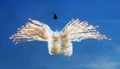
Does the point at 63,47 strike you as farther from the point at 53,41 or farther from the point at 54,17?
the point at 54,17

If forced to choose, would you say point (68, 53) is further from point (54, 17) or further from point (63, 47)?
point (54, 17)

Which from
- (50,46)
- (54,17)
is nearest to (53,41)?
(50,46)

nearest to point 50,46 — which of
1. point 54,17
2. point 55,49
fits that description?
point 55,49

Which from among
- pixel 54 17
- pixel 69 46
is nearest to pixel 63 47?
pixel 69 46

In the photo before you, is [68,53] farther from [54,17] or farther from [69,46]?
[54,17]

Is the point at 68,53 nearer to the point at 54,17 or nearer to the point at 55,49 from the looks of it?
the point at 55,49
